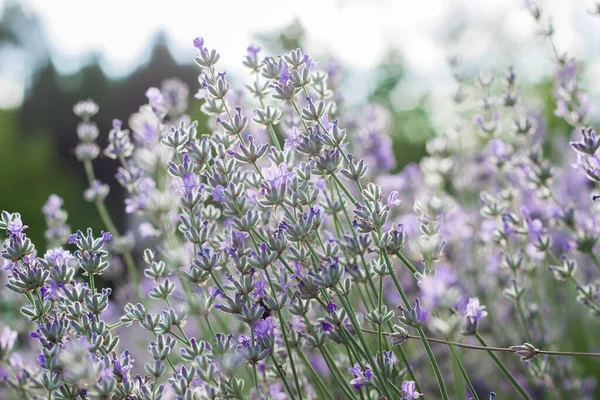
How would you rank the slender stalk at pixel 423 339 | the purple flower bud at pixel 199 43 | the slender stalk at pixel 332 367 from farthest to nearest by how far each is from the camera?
1. the purple flower bud at pixel 199 43
2. the slender stalk at pixel 332 367
3. the slender stalk at pixel 423 339

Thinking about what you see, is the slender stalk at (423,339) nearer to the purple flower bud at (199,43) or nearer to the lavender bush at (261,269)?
the lavender bush at (261,269)

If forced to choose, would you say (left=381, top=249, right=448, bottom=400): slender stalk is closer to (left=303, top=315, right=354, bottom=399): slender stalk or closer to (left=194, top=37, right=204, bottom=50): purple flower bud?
(left=303, top=315, right=354, bottom=399): slender stalk

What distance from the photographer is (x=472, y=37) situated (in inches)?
374

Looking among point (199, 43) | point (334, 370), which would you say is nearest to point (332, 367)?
point (334, 370)

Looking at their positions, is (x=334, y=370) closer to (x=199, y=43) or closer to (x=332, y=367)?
(x=332, y=367)

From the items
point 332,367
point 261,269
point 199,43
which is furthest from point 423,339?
point 199,43

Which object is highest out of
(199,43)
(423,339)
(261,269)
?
(199,43)

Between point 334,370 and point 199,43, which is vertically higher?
point 199,43

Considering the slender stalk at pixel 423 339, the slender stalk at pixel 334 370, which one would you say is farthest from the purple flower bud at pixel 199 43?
the slender stalk at pixel 334 370

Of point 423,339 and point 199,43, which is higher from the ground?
point 199,43

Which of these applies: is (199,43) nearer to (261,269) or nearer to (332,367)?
(261,269)

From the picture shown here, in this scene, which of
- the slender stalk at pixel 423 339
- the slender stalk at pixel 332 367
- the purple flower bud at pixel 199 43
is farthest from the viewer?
the purple flower bud at pixel 199 43

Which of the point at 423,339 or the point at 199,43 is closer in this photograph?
the point at 423,339

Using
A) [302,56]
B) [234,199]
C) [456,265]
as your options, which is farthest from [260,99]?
[456,265]
